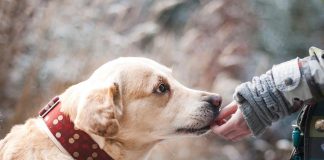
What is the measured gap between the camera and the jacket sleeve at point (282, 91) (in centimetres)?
140

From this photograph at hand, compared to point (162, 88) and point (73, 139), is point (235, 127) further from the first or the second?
point (73, 139)

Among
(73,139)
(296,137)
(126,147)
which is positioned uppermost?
(73,139)

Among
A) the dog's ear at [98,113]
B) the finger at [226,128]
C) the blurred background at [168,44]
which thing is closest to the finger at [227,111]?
the finger at [226,128]

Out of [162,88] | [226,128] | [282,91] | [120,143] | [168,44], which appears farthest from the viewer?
[168,44]

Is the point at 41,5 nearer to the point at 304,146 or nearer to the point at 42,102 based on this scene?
the point at 42,102

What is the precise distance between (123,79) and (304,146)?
684mm

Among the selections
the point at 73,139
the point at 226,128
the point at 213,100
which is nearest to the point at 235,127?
the point at 226,128

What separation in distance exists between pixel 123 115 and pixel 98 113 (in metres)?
0.20

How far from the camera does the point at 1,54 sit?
3275 millimetres

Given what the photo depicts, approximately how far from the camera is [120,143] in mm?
1823

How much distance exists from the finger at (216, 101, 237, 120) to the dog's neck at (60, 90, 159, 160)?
0.84 ft

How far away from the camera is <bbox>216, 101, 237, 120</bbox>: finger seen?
180 centimetres

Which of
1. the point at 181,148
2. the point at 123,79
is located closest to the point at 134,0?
the point at 181,148

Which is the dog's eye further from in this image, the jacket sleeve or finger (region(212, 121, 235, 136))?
the jacket sleeve
